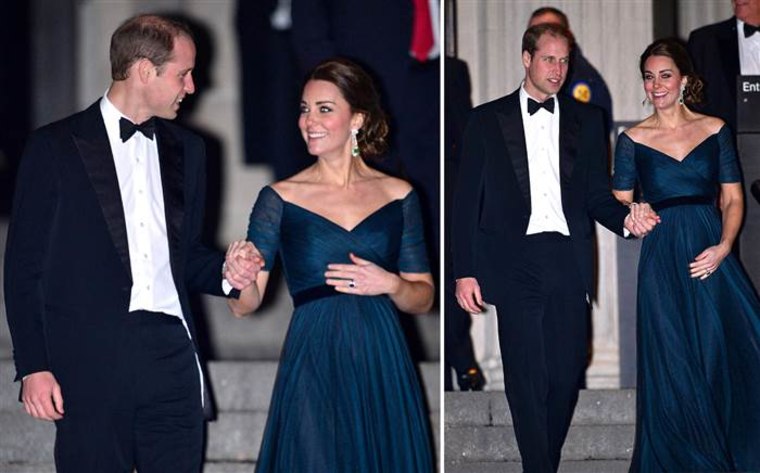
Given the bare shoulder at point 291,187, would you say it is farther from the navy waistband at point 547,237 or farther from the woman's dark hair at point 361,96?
the navy waistband at point 547,237

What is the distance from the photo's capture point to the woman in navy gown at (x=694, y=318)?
423 centimetres

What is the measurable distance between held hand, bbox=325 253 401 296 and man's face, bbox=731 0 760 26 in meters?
1.84

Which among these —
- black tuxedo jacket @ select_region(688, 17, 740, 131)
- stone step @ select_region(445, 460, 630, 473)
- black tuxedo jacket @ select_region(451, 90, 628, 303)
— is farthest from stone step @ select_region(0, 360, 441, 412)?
black tuxedo jacket @ select_region(688, 17, 740, 131)

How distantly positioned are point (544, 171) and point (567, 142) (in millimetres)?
131

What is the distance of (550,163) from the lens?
4.24 m

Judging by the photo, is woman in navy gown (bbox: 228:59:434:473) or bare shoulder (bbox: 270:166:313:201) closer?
woman in navy gown (bbox: 228:59:434:473)

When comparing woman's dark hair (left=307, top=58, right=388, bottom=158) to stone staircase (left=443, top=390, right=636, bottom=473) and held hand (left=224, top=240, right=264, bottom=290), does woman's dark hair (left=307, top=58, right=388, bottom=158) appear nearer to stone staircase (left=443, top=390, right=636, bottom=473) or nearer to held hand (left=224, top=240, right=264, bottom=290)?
held hand (left=224, top=240, right=264, bottom=290)

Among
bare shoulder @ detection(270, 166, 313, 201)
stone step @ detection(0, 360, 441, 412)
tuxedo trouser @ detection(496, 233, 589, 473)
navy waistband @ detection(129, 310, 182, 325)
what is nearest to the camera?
navy waistband @ detection(129, 310, 182, 325)

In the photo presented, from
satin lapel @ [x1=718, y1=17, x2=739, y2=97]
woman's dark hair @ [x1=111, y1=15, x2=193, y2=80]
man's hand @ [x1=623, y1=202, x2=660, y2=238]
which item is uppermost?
satin lapel @ [x1=718, y1=17, x2=739, y2=97]

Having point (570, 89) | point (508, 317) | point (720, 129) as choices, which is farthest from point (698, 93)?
point (508, 317)

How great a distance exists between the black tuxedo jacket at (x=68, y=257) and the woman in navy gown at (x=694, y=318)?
1.73 m

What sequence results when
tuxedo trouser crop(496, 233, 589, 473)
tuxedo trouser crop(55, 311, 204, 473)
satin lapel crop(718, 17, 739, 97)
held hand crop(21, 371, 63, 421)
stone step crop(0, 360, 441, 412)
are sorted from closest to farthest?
held hand crop(21, 371, 63, 421)
tuxedo trouser crop(55, 311, 204, 473)
tuxedo trouser crop(496, 233, 589, 473)
satin lapel crop(718, 17, 739, 97)
stone step crop(0, 360, 441, 412)

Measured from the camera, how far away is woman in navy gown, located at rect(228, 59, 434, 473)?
3373 millimetres

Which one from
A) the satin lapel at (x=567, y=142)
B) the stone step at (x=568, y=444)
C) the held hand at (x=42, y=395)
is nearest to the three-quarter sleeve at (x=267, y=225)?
the held hand at (x=42, y=395)
